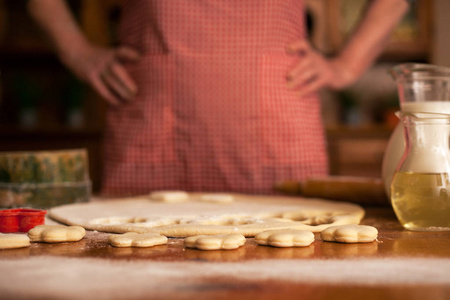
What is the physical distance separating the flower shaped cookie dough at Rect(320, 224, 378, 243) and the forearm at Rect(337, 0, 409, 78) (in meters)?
1.14

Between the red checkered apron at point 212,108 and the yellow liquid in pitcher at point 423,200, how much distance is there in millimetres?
709

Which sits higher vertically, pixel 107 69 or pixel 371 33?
pixel 371 33

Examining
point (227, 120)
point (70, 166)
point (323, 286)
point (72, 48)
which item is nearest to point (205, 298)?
point (323, 286)

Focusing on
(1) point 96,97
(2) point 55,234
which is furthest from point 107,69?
(1) point 96,97

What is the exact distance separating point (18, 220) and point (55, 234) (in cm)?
14

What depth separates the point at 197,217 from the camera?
34.1 inches

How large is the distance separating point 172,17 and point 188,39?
0.24 feet

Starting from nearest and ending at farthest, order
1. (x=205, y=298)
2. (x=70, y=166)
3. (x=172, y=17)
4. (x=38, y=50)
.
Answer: (x=205, y=298) < (x=70, y=166) < (x=172, y=17) < (x=38, y=50)

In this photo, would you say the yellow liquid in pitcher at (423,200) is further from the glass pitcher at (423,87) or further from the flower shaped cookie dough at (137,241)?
the flower shaped cookie dough at (137,241)

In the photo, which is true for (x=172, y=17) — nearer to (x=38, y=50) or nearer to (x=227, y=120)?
(x=227, y=120)

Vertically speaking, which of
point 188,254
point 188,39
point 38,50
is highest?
point 38,50

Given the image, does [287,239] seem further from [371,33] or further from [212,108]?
[371,33]

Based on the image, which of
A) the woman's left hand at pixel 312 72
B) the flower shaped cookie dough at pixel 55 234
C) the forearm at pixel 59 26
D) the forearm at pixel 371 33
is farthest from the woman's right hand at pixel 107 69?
the flower shaped cookie dough at pixel 55 234

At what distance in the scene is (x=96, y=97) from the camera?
327 centimetres
